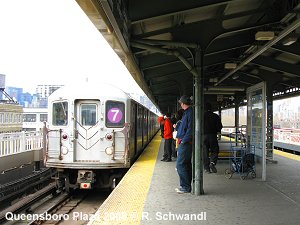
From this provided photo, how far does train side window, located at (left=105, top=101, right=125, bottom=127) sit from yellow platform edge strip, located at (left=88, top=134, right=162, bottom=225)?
51.9 inches

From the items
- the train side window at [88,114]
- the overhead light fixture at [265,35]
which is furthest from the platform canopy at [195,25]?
the train side window at [88,114]

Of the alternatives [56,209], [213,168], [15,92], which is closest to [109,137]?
[56,209]

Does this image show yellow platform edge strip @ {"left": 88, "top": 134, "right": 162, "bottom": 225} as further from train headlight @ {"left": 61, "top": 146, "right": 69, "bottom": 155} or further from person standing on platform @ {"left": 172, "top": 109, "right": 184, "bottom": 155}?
train headlight @ {"left": 61, "top": 146, "right": 69, "bottom": 155}

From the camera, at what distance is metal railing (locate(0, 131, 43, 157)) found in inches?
432

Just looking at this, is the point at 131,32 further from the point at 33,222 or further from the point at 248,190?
the point at 33,222

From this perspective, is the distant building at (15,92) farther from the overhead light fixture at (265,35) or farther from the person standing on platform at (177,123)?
the overhead light fixture at (265,35)

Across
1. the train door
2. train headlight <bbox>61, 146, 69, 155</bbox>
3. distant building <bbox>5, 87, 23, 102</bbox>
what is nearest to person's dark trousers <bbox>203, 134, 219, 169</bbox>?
the train door

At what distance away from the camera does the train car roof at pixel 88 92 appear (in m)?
9.12

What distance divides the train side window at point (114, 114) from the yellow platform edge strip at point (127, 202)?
4.33 feet

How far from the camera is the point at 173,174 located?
8562 mm

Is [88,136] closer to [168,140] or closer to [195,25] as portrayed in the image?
[168,140]

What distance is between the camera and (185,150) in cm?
634

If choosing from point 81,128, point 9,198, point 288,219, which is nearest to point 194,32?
point 288,219

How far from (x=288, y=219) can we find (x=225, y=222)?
35.3 inches
